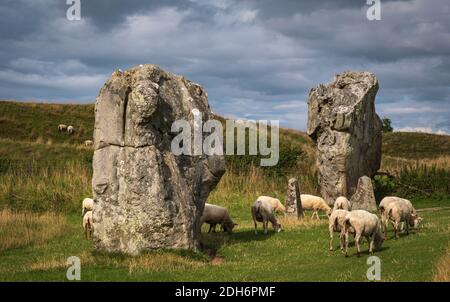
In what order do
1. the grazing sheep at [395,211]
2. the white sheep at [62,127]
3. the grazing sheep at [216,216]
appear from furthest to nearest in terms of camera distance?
the white sheep at [62,127] < the grazing sheep at [216,216] < the grazing sheep at [395,211]

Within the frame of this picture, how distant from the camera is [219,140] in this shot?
22.1m

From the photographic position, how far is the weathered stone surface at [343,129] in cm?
3409

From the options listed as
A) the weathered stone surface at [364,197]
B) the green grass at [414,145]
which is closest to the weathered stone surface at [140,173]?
the weathered stone surface at [364,197]

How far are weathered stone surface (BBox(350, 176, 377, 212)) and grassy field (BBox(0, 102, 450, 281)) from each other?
2398 mm

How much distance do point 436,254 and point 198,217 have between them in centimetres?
747

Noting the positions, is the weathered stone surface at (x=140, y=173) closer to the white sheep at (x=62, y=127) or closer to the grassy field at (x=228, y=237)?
the grassy field at (x=228, y=237)

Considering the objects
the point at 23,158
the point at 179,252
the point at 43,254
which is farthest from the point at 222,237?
the point at 23,158

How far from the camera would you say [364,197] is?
30.9 meters

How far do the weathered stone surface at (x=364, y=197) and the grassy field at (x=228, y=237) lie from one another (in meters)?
2.40

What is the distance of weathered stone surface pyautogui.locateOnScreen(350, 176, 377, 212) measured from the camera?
1203 inches

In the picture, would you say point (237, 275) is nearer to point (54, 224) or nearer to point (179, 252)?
point (179, 252)

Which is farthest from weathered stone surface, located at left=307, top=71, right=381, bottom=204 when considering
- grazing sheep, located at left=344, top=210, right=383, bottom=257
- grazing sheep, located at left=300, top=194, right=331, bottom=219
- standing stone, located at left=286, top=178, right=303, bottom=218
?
grazing sheep, located at left=344, top=210, right=383, bottom=257
